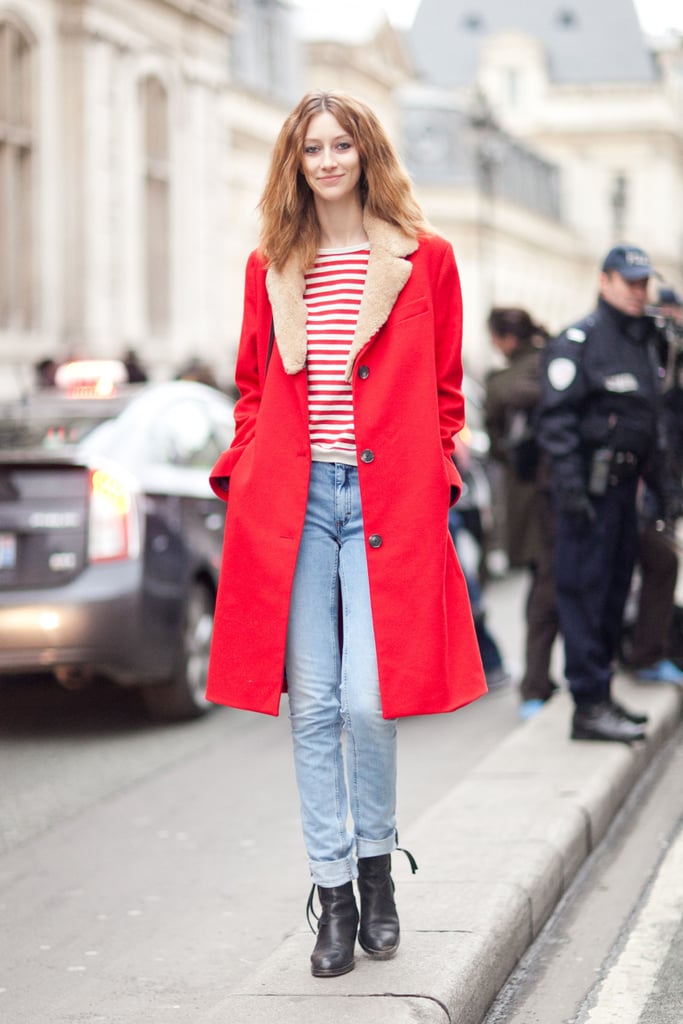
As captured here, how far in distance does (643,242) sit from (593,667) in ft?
266

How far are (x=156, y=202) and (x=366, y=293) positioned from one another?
1907 cm

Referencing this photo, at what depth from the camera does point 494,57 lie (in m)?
85.3

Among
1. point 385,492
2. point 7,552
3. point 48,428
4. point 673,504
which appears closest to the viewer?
point 385,492

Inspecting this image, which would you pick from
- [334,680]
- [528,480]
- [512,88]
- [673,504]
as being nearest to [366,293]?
[334,680]

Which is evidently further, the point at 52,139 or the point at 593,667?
the point at 52,139

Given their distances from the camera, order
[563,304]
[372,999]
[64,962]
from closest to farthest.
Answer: [372,999]
[64,962]
[563,304]

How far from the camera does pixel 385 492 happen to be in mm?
4121

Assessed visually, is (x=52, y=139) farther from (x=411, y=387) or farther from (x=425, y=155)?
(x=425, y=155)

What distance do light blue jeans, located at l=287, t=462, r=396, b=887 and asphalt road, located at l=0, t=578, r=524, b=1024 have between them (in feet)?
1.75

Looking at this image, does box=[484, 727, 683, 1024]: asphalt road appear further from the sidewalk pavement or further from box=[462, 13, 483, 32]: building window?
box=[462, 13, 483, 32]: building window

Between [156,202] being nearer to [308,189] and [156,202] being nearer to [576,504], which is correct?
[576,504]

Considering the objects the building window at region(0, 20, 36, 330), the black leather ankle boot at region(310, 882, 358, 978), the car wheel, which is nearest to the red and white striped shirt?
the black leather ankle boot at region(310, 882, 358, 978)

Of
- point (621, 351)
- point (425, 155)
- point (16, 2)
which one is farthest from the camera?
point (425, 155)

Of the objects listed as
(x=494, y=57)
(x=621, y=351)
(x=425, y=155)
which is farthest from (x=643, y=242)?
(x=621, y=351)
